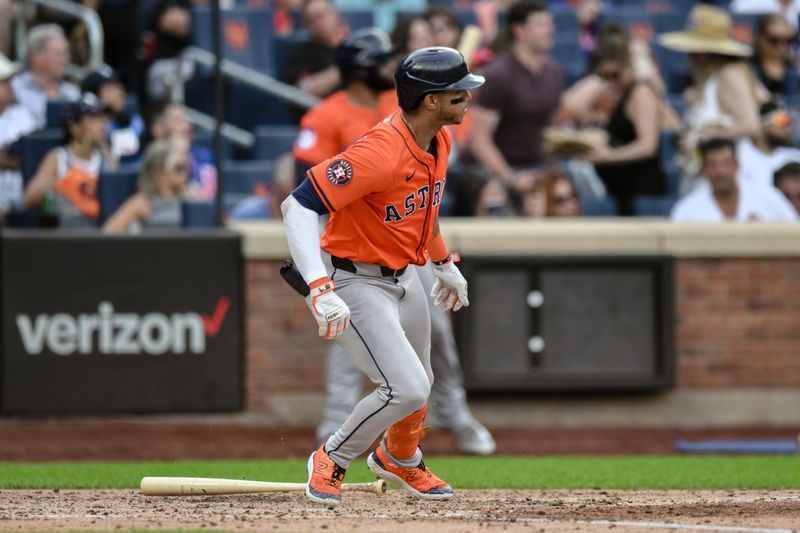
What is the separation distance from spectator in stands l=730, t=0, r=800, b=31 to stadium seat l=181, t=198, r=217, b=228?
6106mm

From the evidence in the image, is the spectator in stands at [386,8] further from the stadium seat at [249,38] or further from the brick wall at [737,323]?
the brick wall at [737,323]

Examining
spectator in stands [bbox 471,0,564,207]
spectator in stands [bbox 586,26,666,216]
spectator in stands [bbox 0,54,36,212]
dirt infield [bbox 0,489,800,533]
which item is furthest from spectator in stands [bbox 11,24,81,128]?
dirt infield [bbox 0,489,800,533]

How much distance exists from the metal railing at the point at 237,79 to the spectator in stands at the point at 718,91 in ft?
10.1

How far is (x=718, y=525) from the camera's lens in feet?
18.1

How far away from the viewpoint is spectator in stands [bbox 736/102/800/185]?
11180mm

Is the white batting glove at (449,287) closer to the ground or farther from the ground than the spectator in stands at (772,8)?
closer to the ground

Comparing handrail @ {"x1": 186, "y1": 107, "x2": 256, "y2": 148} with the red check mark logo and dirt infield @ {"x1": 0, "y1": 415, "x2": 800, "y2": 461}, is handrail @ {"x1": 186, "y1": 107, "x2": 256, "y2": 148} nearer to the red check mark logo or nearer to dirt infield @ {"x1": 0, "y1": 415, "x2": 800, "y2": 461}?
the red check mark logo

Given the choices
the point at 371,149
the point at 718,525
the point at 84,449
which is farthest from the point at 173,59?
the point at 718,525

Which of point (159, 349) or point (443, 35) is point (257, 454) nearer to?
point (159, 349)

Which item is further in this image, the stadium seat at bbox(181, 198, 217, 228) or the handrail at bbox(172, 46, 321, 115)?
the handrail at bbox(172, 46, 321, 115)

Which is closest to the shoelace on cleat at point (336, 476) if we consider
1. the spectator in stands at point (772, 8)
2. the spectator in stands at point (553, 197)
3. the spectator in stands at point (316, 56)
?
the spectator in stands at point (553, 197)

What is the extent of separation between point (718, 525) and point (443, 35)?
6.46 metres

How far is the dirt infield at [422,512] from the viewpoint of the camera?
17.9ft

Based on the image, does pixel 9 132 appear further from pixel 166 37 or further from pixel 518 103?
pixel 518 103
